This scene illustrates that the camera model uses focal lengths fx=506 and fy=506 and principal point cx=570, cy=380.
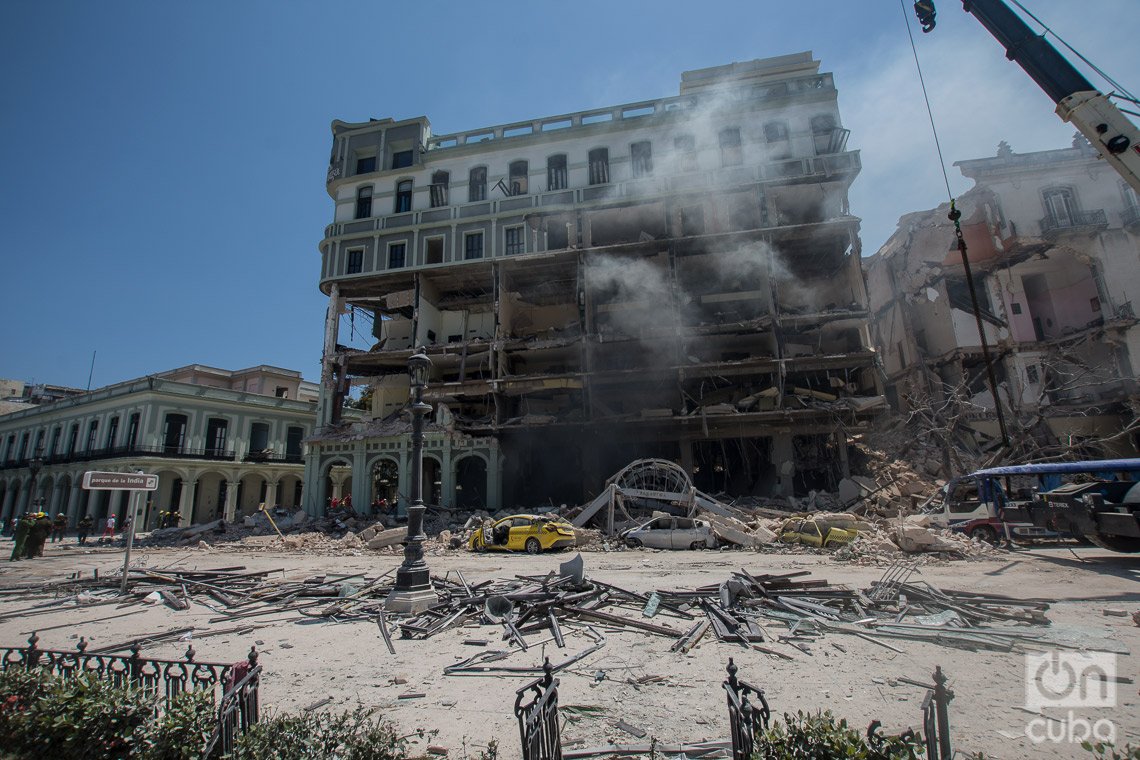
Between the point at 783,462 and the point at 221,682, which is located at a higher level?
the point at 783,462

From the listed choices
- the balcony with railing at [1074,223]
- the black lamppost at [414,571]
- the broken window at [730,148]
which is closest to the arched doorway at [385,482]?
the black lamppost at [414,571]

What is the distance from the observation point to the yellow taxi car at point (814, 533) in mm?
15602

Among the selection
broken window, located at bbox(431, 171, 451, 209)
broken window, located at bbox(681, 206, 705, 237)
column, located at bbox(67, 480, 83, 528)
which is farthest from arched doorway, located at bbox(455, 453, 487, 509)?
column, located at bbox(67, 480, 83, 528)

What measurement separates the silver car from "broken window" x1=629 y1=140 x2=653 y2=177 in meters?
20.5

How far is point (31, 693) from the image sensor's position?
3781mm

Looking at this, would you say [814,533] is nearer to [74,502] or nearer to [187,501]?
[187,501]

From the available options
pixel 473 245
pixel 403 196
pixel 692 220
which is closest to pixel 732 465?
pixel 692 220

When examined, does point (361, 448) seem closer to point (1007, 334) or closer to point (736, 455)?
point (736, 455)

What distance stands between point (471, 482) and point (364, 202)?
19401 mm

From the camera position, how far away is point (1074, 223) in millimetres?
26016

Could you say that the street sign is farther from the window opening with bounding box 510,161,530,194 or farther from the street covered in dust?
the window opening with bounding box 510,161,530,194

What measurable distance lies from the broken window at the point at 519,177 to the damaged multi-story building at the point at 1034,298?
22.7 meters

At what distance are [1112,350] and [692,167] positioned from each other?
22601mm

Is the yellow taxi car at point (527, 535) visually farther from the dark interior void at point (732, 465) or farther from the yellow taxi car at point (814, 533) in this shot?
the dark interior void at point (732, 465)
